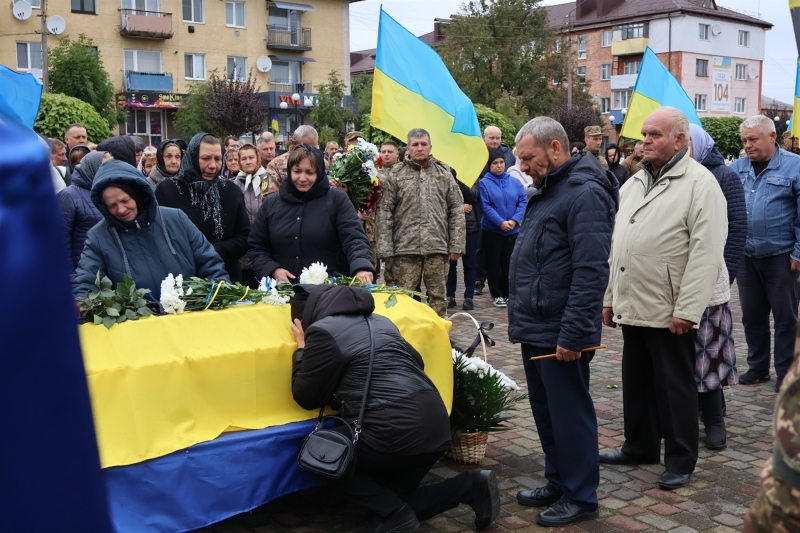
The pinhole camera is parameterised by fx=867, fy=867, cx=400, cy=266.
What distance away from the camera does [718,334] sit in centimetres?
581

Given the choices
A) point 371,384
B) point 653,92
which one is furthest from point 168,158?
point 653,92

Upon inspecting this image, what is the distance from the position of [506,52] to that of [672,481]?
5627 cm

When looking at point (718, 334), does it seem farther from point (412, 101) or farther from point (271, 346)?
point (412, 101)

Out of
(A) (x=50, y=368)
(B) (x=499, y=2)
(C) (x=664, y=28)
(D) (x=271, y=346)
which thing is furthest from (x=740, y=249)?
(C) (x=664, y=28)

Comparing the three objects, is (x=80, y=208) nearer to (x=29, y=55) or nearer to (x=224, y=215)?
(x=224, y=215)

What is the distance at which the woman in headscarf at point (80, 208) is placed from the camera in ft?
20.6

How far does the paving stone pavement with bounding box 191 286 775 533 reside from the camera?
15.0ft

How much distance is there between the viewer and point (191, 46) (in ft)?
161

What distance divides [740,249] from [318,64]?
165ft

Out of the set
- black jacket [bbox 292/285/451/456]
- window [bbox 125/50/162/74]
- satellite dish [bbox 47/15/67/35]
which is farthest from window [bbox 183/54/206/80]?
black jacket [bbox 292/285/451/456]

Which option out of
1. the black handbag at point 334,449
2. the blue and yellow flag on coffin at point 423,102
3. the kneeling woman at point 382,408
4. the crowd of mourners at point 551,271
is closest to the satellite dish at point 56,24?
the blue and yellow flag on coffin at point 423,102

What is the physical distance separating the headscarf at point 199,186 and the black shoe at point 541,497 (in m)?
3.22

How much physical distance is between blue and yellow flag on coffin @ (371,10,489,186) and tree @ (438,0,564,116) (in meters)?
48.1

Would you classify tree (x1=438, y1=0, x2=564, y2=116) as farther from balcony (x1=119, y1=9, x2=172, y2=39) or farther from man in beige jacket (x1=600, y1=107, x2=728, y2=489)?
man in beige jacket (x1=600, y1=107, x2=728, y2=489)
